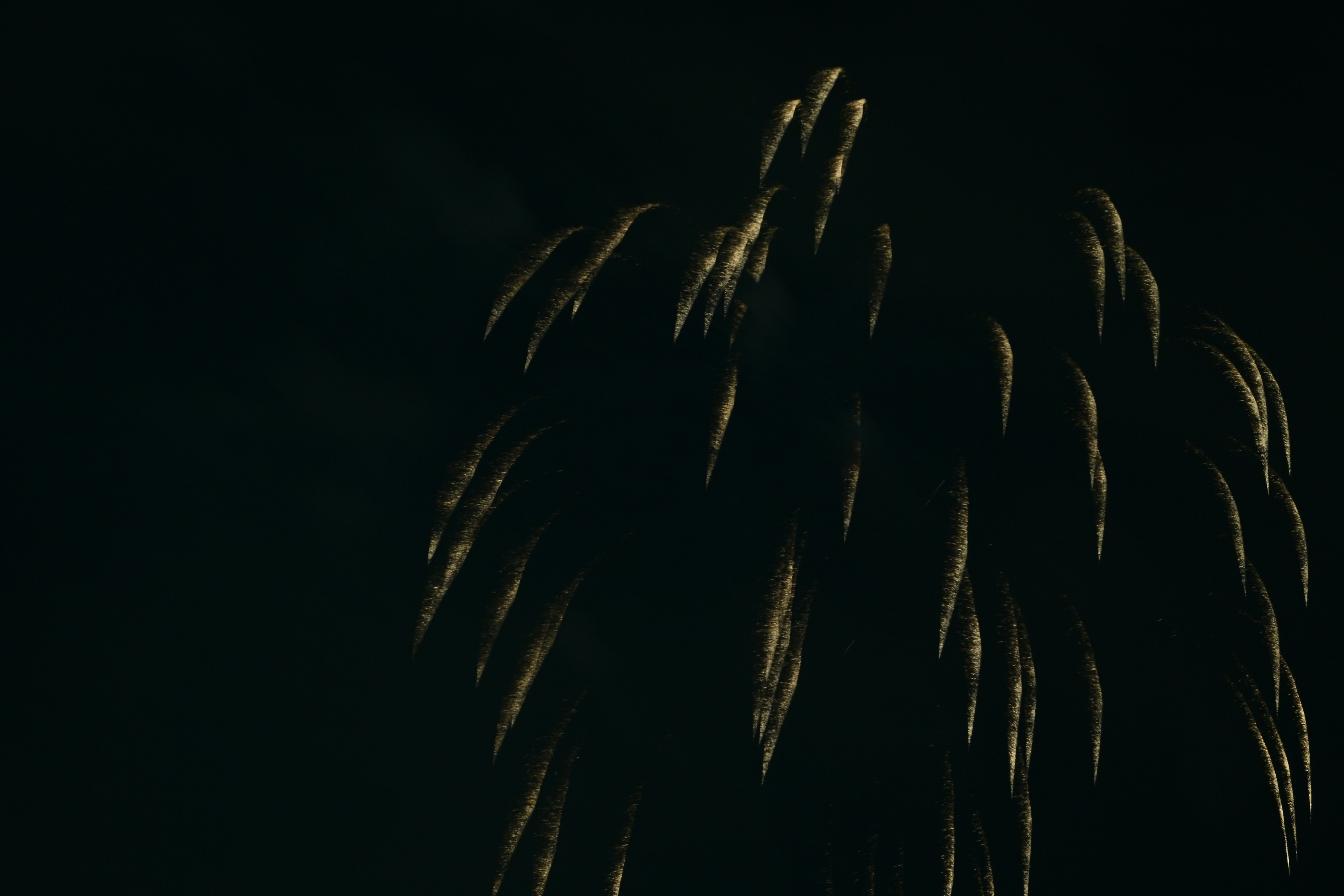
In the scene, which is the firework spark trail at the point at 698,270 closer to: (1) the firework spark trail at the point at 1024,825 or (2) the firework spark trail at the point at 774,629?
(2) the firework spark trail at the point at 774,629

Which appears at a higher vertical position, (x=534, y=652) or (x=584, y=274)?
(x=584, y=274)

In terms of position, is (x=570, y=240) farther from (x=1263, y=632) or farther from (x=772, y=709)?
(x=1263, y=632)

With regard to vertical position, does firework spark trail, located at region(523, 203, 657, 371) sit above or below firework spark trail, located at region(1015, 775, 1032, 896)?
above

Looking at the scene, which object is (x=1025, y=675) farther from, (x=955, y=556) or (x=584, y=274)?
(x=584, y=274)

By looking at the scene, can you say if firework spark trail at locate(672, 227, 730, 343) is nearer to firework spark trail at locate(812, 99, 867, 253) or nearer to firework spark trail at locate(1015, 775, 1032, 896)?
firework spark trail at locate(812, 99, 867, 253)

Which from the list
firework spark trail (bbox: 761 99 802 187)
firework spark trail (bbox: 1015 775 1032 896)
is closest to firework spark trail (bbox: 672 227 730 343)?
firework spark trail (bbox: 761 99 802 187)

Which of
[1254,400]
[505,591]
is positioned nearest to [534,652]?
[505,591]
